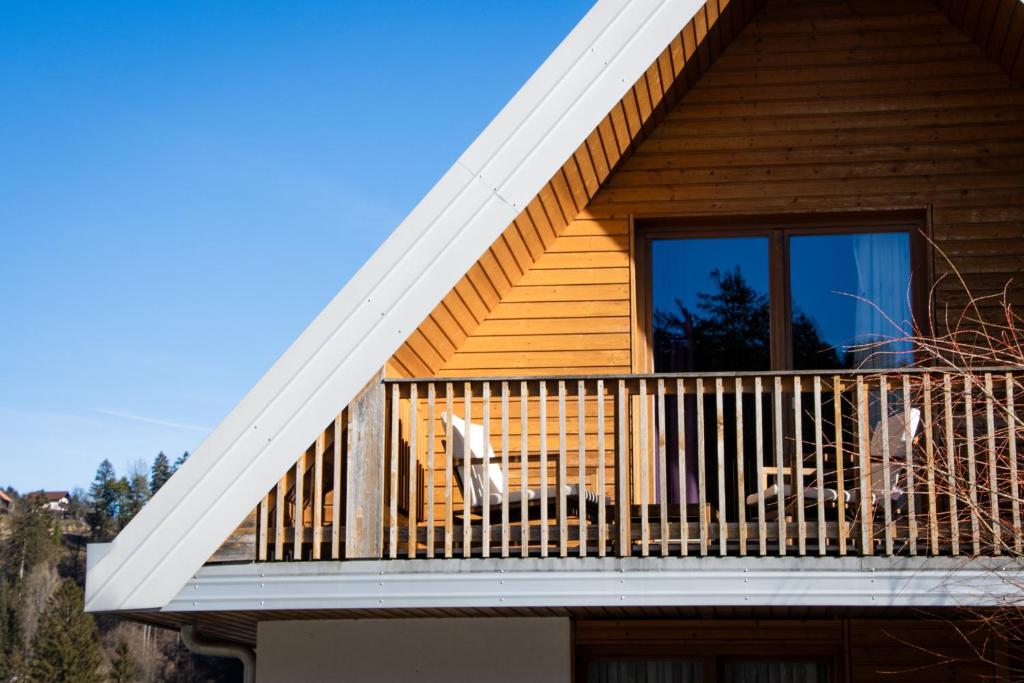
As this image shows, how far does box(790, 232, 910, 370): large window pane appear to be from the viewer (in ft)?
31.8

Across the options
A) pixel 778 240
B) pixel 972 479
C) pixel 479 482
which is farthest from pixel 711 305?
pixel 972 479

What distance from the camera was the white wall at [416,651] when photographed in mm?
8398

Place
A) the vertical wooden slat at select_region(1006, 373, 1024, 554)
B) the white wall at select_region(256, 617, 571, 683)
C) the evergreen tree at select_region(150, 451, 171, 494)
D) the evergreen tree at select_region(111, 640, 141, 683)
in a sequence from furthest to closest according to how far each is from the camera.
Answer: the evergreen tree at select_region(150, 451, 171, 494), the evergreen tree at select_region(111, 640, 141, 683), the white wall at select_region(256, 617, 571, 683), the vertical wooden slat at select_region(1006, 373, 1024, 554)

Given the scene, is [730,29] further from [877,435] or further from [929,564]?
[929,564]

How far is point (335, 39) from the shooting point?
63.3ft

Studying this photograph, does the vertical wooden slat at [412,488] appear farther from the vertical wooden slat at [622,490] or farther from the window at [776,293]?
the window at [776,293]

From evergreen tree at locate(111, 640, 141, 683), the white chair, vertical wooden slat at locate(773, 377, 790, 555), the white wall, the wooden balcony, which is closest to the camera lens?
the wooden balcony

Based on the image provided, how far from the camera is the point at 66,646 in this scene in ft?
181

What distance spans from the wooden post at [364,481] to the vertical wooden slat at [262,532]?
0.43m

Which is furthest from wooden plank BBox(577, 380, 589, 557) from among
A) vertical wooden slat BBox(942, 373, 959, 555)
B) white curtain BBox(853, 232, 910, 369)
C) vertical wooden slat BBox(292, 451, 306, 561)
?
white curtain BBox(853, 232, 910, 369)

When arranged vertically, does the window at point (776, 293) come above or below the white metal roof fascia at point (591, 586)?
above

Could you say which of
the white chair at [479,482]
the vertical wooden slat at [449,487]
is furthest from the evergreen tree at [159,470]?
the vertical wooden slat at [449,487]

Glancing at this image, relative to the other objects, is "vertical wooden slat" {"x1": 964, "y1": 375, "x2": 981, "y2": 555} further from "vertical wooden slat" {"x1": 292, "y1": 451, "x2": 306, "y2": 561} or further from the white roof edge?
"vertical wooden slat" {"x1": 292, "y1": 451, "x2": 306, "y2": 561}

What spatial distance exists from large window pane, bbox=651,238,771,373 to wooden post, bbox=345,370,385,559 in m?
2.97
